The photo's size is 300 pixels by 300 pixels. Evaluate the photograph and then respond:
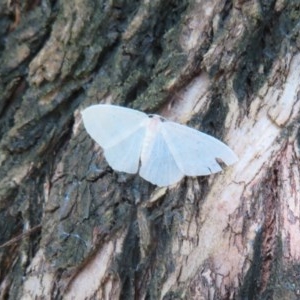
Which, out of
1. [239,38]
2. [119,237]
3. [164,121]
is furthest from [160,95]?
[119,237]

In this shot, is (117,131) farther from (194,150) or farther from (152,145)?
(194,150)

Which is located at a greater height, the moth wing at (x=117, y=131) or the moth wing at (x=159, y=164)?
the moth wing at (x=117, y=131)

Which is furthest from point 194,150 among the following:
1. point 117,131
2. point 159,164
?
point 117,131

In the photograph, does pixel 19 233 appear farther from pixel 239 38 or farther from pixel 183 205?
pixel 239 38

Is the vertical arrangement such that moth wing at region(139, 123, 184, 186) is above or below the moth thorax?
below
